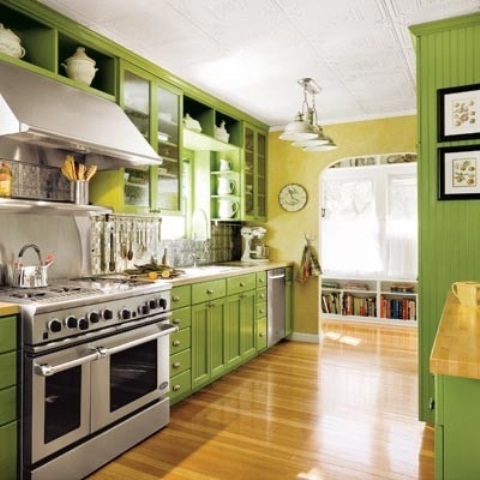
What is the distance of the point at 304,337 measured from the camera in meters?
5.02

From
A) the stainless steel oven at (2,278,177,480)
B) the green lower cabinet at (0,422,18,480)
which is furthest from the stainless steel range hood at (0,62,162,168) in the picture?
the green lower cabinet at (0,422,18,480)

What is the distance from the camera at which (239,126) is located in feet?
15.2

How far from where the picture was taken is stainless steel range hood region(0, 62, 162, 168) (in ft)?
7.00

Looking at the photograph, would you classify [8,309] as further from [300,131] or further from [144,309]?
[300,131]

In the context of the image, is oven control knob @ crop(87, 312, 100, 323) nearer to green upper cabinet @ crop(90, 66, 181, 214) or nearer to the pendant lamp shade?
green upper cabinet @ crop(90, 66, 181, 214)

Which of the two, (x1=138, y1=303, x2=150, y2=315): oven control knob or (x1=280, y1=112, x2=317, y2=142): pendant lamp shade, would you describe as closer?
(x1=138, y1=303, x2=150, y2=315): oven control knob

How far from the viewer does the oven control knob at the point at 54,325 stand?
204 centimetres

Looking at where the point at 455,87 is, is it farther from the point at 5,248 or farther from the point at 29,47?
the point at 5,248

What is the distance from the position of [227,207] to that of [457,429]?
3.58 m

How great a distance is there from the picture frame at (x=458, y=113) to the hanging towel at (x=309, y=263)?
2420 millimetres

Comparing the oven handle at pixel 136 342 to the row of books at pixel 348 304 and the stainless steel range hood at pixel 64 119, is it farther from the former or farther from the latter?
the row of books at pixel 348 304

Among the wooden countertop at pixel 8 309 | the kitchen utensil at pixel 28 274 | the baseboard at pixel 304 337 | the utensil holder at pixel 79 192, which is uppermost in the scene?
the utensil holder at pixel 79 192

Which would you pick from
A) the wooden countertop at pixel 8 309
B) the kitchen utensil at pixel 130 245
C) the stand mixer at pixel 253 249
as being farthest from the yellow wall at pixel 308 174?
the wooden countertop at pixel 8 309

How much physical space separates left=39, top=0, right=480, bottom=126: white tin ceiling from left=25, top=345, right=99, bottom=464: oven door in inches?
74.3
